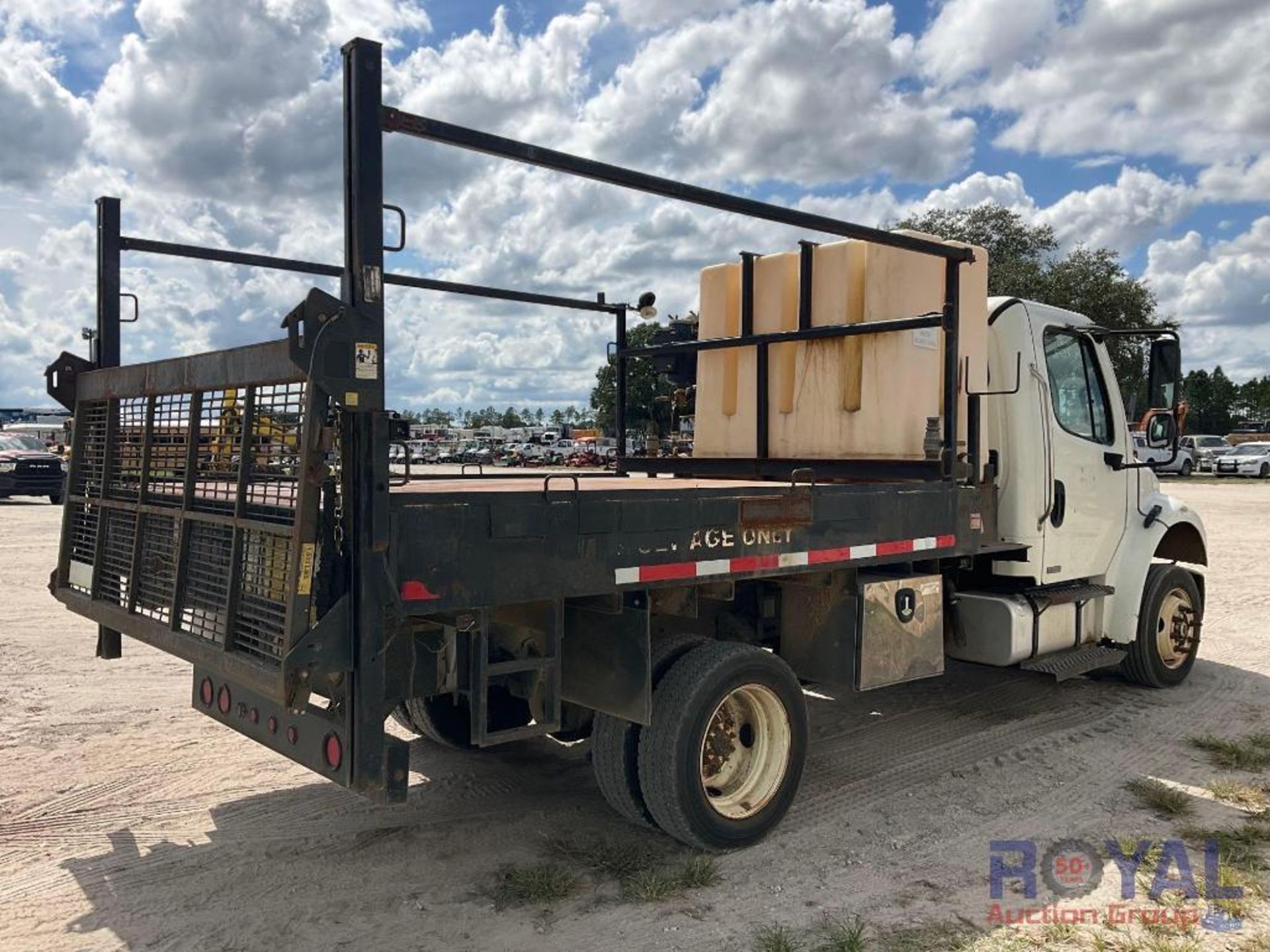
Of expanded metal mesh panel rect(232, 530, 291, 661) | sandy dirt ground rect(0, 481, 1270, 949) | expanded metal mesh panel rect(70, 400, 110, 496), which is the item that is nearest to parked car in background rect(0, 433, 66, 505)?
sandy dirt ground rect(0, 481, 1270, 949)

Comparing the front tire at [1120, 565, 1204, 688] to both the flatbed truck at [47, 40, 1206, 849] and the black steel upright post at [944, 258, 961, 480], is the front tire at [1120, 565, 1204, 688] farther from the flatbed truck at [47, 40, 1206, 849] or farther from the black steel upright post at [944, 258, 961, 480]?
the black steel upright post at [944, 258, 961, 480]

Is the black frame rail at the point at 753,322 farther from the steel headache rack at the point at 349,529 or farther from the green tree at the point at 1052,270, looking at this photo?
the green tree at the point at 1052,270

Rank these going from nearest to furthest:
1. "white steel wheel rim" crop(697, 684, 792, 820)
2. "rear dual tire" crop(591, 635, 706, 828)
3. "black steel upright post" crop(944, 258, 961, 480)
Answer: "rear dual tire" crop(591, 635, 706, 828)
"white steel wheel rim" crop(697, 684, 792, 820)
"black steel upright post" crop(944, 258, 961, 480)

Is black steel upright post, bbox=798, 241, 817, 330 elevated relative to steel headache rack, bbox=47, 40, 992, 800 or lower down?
elevated

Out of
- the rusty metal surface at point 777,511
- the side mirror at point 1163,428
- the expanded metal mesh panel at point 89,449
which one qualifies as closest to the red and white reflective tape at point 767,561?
the rusty metal surface at point 777,511

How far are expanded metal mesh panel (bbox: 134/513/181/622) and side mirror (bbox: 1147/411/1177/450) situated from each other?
5.39 meters

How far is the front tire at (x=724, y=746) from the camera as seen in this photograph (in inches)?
158

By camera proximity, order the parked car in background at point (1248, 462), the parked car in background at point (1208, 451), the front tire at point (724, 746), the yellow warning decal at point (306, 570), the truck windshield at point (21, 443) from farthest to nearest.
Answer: the parked car in background at point (1208, 451) < the parked car in background at point (1248, 462) < the truck windshield at point (21, 443) < the front tire at point (724, 746) < the yellow warning decal at point (306, 570)

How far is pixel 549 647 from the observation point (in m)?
3.73

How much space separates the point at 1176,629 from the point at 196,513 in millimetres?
6484

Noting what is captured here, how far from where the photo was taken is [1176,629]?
278 inches

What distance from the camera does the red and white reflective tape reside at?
3.76m

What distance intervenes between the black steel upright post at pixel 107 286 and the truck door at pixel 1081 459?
507cm

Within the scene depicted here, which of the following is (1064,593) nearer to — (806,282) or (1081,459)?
(1081,459)
